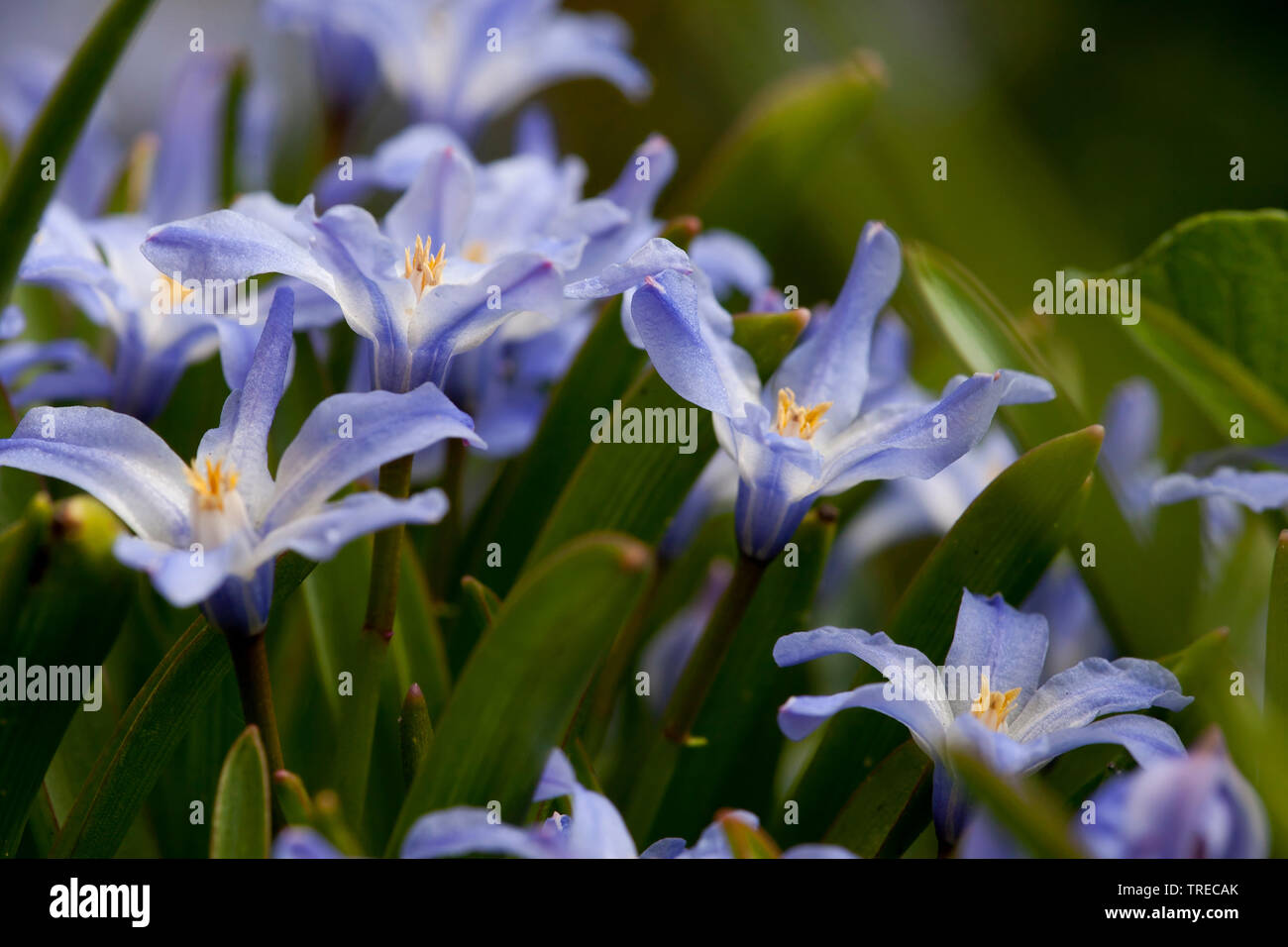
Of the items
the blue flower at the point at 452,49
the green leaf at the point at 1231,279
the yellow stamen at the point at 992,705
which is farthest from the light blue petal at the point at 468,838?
the blue flower at the point at 452,49

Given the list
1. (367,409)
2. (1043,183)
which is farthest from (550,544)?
(1043,183)

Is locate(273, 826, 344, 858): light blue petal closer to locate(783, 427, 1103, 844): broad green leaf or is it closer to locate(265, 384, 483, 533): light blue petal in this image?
locate(265, 384, 483, 533): light blue petal

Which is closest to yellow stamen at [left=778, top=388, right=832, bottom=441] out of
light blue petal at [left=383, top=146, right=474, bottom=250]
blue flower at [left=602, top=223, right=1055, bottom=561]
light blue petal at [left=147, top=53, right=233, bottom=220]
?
blue flower at [left=602, top=223, right=1055, bottom=561]

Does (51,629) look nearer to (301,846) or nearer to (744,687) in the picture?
(301,846)

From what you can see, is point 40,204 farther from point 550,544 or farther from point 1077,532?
point 1077,532

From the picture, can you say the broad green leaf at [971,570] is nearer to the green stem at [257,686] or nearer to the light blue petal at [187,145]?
the green stem at [257,686]

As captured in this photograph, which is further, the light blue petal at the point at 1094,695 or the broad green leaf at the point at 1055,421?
the broad green leaf at the point at 1055,421
